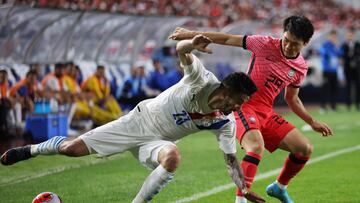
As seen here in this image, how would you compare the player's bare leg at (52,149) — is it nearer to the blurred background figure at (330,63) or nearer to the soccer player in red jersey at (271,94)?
the soccer player in red jersey at (271,94)

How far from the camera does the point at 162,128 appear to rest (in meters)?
8.02

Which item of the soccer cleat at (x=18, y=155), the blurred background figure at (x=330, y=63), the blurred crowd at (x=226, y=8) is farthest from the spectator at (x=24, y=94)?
the blurred background figure at (x=330, y=63)

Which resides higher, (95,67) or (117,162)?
(117,162)

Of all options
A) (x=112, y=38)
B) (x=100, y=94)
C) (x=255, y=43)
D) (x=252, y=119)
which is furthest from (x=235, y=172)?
(x=112, y=38)

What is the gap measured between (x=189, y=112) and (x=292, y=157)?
5.90 feet

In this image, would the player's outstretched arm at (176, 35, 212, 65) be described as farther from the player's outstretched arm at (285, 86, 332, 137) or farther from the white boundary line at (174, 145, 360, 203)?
the white boundary line at (174, 145, 360, 203)

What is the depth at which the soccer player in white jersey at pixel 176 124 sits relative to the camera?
7.45 metres

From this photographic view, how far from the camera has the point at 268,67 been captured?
351 inches

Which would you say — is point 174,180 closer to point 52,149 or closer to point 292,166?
point 292,166

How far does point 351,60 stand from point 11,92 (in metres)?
13.9

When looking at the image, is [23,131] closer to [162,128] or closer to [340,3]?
[162,128]

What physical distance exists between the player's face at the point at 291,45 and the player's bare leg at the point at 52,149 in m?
2.30

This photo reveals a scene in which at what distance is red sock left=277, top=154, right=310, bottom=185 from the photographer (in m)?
9.09

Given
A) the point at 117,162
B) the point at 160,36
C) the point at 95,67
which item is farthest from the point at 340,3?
the point at 117,162
